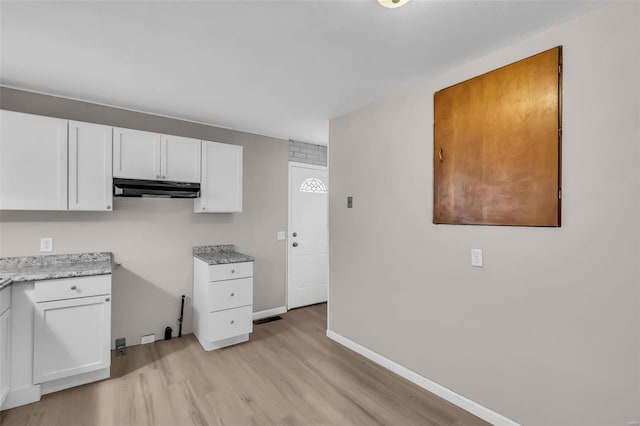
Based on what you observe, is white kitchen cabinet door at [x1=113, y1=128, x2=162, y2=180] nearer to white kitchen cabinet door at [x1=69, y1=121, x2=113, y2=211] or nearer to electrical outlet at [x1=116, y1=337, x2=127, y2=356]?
white kitchen cabinet door at [x1=69, y1=121, x2=113, y2=211]

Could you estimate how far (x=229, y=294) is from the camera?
10.5 feet

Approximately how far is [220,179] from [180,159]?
0.46 metres

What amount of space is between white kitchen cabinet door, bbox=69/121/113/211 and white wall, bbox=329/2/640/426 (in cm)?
249

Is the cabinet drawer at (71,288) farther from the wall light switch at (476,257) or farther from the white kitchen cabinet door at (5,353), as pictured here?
the wall light switch at (476,257)

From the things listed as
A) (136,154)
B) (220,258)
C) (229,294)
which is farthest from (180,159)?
(229,294)

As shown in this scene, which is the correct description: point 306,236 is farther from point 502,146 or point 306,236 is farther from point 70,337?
point 502,146

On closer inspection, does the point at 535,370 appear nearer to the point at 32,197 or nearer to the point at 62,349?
the point at 62,349

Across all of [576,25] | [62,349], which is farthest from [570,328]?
[62,349]

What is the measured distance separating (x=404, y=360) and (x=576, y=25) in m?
2.63

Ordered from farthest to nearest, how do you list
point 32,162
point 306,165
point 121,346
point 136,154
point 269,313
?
1. point 306,165
2. point 269,313
3. point 121,346
4. point 136,154
5. point 32,162

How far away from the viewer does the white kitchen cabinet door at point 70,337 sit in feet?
7.55

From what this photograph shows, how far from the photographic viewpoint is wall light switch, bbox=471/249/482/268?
2137 millimetres

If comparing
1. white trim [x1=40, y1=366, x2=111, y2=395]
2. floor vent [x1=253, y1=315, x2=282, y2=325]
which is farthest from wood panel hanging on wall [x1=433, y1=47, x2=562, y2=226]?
white trim [x1=40, y1=366, x2=111, y2=395]

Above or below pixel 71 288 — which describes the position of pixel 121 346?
below
